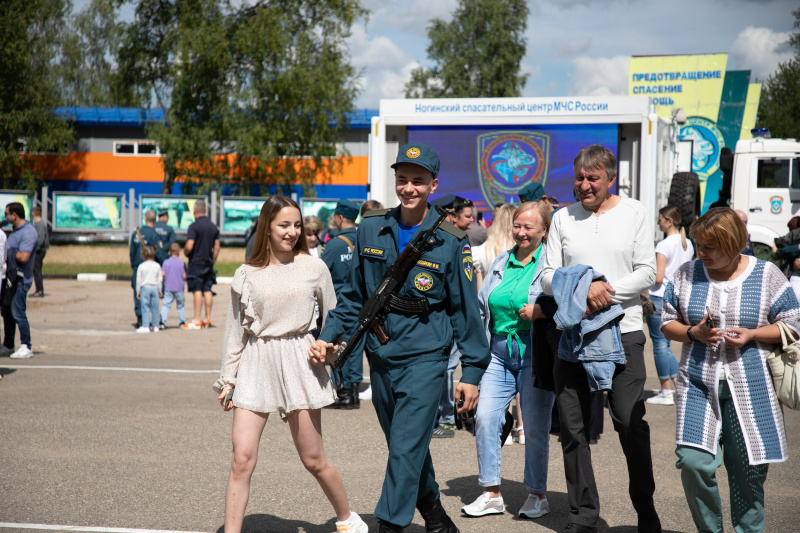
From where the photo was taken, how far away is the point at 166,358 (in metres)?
10.8

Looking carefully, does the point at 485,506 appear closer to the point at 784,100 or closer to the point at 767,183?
the point at 767,183

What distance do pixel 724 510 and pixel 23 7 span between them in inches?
1423

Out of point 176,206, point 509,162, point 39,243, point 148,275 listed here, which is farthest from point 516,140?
point 176,206

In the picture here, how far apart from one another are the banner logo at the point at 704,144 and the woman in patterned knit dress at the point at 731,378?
76.6 feet

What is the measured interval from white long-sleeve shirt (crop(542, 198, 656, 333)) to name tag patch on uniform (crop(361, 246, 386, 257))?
1015mm

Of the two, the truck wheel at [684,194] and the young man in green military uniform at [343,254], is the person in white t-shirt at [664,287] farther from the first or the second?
the truck wheel at [684,194]

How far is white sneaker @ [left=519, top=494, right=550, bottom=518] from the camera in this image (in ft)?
15.3

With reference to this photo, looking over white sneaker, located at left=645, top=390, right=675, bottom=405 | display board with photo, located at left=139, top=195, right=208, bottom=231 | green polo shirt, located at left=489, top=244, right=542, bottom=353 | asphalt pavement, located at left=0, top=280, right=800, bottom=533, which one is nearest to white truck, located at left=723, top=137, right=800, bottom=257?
white sneaker, located at left=645, top=390, right=675, bottom=405

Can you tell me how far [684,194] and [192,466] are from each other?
1119 cm

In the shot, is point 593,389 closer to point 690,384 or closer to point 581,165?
point 690,384

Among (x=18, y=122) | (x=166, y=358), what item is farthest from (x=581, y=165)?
(x=18, y=122)

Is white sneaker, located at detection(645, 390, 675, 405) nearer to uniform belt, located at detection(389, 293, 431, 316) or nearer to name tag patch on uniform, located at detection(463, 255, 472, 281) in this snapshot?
name tag patch on uniform, located at detection(463, 255, 472, 281)

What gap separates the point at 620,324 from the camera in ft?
13.9

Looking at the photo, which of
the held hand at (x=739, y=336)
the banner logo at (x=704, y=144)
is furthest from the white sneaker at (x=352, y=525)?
the banner logo at (x=704, y=144)
